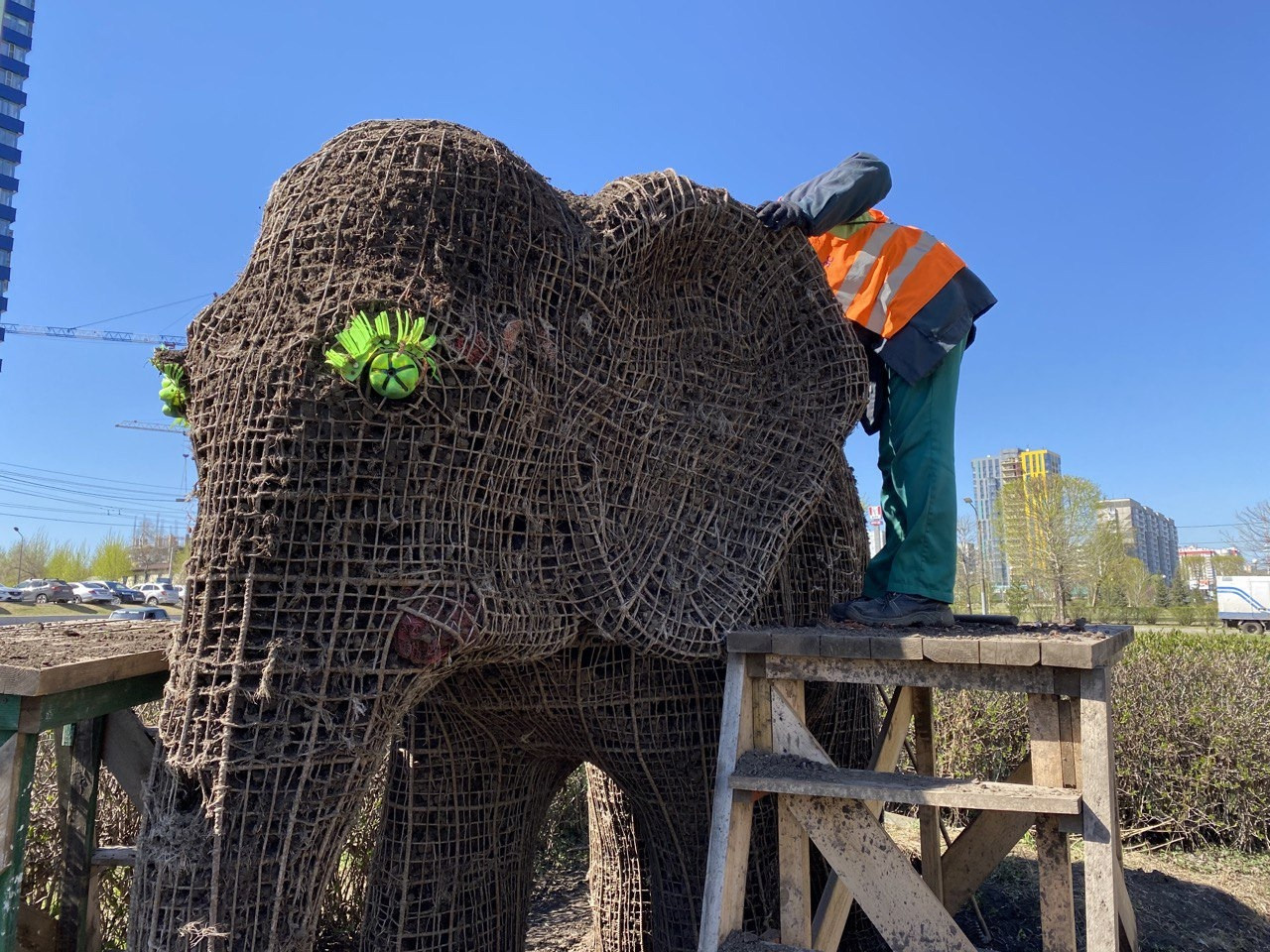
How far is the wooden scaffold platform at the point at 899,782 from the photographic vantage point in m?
2.42

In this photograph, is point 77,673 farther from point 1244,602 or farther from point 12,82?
point 12,82

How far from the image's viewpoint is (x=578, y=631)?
2.77 metres

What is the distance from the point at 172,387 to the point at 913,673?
2524 millimetres

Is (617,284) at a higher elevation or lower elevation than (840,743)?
higher

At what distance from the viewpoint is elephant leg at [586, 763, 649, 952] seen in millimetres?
4059

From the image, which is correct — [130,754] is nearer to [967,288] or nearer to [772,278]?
[772,278]

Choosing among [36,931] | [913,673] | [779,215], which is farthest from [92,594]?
[913,673]

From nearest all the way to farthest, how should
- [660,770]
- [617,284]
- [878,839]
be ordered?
1. [878,839]
2. [617,284]
3. [660,770]

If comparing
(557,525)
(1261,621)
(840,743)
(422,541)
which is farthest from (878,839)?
(1261,621)

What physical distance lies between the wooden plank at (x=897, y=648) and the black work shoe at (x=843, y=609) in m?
0.64

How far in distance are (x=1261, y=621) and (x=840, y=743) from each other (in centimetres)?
2857

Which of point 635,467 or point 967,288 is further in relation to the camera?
point 967,288

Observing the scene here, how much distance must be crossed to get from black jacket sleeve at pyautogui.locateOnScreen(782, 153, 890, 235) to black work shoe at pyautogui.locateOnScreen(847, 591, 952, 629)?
151 cm

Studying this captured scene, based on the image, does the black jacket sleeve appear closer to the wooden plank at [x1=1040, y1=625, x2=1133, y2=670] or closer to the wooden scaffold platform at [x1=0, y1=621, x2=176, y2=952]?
the wooden plank at [x1=1040, y1=625, x2=1133, y2=670]
